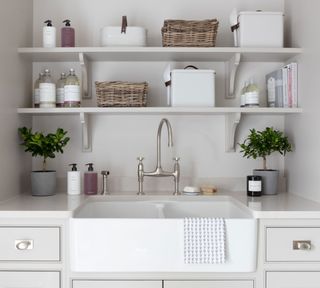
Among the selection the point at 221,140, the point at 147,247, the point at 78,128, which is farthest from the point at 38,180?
the point at 221,140

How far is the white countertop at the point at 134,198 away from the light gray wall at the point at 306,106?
93 mm

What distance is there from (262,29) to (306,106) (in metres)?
0.45

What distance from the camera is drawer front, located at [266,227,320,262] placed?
1.68 m

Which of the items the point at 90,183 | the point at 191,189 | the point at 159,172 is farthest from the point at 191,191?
the point at 90,183

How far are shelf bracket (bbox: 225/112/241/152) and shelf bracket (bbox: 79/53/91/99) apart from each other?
77 cm

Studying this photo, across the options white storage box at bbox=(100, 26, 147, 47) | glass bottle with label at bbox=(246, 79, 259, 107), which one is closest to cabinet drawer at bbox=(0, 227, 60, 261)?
white storage box at bbox=(100, 26, 147, 47)

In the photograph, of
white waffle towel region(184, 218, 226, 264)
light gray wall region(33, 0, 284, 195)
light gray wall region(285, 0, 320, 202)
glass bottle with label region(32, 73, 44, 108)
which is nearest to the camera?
white waffle towel region(184, 218, 226, 264)

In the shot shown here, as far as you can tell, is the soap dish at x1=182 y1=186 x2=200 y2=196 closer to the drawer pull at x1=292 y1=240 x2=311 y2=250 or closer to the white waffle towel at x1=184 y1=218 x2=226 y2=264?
the white waffle towel at x1=184 y1=218 x2=226 y2=264

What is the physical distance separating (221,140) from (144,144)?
1.40ft

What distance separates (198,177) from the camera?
2387 millimetres

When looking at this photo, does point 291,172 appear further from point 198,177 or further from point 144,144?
point 144,144

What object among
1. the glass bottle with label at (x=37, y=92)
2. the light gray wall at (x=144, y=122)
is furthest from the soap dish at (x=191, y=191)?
the glass bottle with label at (x=37, y=92)

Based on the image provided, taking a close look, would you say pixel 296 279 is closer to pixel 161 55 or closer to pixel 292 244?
pixel 292 244

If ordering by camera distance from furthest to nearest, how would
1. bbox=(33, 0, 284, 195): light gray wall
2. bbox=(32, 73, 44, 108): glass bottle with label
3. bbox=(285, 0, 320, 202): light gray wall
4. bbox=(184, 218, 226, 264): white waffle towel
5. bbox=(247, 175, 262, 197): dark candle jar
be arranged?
bbox=(33, 0, 284, 195): light gray wall, bbox=(32, 73, 44, 108): glass bottle with label, bbox=(247, 175, 262, 197): dark candle jar, bbox=(285, 0, 320, 202): light gray wall, bbox=(184, 218, 226, 264): white waffle towel
